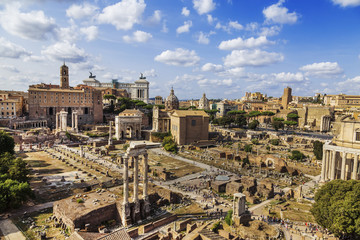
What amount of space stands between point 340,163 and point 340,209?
68.2 ft

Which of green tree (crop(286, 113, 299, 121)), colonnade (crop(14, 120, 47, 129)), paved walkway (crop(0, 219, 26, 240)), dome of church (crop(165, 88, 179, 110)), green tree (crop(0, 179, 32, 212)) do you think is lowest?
paved walkway (crop(0, 219, 26, 240))

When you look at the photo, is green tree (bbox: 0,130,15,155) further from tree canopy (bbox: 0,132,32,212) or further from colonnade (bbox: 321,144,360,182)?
colonnade (bbox: 321,144,360,182)

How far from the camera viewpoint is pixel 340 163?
120 feet

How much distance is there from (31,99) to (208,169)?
2725 inches

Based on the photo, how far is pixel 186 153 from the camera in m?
57.1

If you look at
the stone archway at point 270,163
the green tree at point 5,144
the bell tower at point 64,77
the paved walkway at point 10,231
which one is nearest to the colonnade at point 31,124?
the bell tower at point 64,77

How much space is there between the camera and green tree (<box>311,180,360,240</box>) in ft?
62.2

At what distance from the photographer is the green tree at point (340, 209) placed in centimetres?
1897

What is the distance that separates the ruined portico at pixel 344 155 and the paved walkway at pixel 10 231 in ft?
129

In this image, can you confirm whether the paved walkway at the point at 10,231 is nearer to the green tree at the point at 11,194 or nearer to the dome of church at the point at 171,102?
the green tree at the point at 11,194

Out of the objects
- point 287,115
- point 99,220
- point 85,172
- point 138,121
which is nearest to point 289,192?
point 99,220

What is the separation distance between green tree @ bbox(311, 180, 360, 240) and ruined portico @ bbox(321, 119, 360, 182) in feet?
43.5

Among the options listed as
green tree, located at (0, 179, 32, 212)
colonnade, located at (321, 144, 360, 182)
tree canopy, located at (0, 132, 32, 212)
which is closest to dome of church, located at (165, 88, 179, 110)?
colonnade, located at (321, 144, 360, 182)

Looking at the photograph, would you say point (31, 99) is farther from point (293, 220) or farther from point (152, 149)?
point (293, 220)
